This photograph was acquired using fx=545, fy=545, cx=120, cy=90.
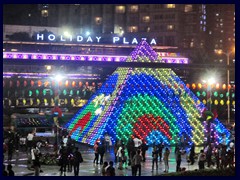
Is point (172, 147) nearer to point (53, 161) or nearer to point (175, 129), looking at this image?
point (175, 129)

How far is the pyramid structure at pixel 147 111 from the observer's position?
41062mm

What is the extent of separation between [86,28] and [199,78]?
4709cm

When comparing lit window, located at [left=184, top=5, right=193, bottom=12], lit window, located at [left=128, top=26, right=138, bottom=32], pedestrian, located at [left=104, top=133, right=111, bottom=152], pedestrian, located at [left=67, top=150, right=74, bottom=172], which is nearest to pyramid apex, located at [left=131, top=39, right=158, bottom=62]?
pedestrian, located at [left=104, top=133, right=111, bottom=152]

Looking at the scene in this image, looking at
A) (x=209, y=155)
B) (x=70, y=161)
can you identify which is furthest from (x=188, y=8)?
(x=70, y=161)

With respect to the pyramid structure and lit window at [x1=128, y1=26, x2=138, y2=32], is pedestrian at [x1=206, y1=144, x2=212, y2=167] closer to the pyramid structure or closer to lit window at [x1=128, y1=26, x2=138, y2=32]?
the pyramid structure

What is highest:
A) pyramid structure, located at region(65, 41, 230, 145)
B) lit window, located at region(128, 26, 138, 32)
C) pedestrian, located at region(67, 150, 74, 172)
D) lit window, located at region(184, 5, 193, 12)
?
lit window, located at region(184, 5, 193, 12)

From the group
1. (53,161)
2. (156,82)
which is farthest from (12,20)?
(53,161)

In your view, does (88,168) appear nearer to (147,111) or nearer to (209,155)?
(209,155)

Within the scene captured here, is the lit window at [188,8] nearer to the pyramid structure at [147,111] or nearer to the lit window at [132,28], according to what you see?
the lit window at [132,28]

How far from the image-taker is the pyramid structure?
135ft

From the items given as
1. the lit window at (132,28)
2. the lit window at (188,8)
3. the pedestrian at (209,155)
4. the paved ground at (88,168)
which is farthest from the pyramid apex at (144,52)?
the lit window at (188,8)

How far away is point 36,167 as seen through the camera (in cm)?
2488

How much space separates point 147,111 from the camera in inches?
1666
